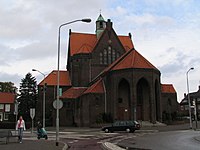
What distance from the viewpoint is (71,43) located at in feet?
233

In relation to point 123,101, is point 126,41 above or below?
above

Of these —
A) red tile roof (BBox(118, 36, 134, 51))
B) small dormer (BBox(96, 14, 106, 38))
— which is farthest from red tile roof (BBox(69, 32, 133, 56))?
small dormer (BBox(96, 14, 106, 38))

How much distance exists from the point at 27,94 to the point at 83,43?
20.6 metres

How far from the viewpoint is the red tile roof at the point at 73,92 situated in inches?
2447

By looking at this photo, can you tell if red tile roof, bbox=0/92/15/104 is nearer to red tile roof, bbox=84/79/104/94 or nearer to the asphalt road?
red tile roof, bbox=84/79/104/94

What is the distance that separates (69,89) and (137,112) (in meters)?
19.5

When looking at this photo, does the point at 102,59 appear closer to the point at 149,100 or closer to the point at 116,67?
the point at 116,67

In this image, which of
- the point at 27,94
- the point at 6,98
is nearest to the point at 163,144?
the point at 27,94

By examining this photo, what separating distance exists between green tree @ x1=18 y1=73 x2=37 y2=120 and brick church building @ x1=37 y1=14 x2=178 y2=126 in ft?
27.7

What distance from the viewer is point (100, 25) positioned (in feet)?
237

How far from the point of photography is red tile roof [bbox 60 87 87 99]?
6216 centimetres

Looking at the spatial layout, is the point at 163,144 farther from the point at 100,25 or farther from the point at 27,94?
the point at 27,94

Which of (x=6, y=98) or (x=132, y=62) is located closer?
(x=132, y=62)

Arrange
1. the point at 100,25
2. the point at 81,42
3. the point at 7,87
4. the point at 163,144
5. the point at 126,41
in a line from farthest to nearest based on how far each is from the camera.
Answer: the point at 7,87, the point at 126,41, the point at 100,25, the point at 81,42, the point at 163,144
